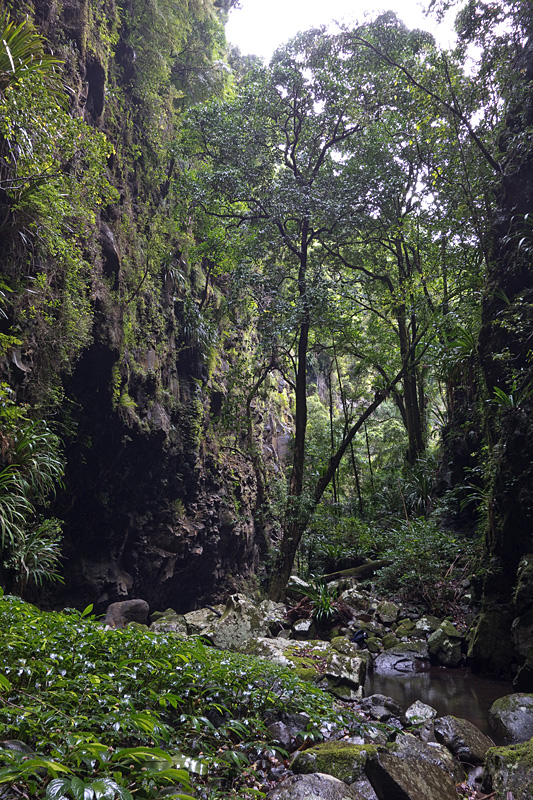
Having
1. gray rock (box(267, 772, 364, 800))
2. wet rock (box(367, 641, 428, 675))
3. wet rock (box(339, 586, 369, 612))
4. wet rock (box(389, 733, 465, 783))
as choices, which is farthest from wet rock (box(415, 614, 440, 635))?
gray rock (box(267, 772, 364, 800))

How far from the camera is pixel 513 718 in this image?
12.6 feet

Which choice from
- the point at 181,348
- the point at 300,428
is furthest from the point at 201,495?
the point at 181,348

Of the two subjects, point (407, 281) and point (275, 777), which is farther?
point (407, 281)

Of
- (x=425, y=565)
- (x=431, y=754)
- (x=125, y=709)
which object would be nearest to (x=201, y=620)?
(x=425, y=565)

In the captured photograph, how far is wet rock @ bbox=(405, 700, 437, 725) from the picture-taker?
4047 mm

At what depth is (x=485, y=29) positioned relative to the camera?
7270 mm

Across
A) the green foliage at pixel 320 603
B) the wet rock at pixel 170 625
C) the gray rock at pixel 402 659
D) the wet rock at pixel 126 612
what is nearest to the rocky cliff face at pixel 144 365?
the wet rock at pixel 126 612

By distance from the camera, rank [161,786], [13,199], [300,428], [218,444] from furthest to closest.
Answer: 1. [218,444]
2. [300,428]
3. [13,199]
4. [161,786]

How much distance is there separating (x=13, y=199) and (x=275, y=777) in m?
6.53

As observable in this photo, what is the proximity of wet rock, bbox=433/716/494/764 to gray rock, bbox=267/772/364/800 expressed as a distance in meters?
1.38

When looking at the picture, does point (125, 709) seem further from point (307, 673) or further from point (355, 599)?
point (355, 599)

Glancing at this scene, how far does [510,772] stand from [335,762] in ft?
3.55

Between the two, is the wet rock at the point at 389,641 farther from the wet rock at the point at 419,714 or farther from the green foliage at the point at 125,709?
the green foliage at the point at 125,709

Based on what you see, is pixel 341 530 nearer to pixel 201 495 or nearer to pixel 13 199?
pixel 201 495
